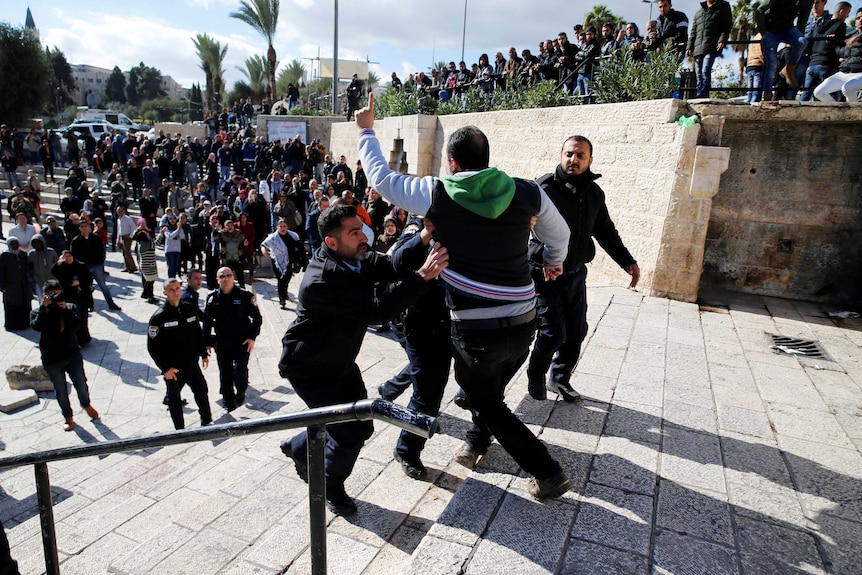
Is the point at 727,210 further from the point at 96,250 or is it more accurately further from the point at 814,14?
the point at 96,250

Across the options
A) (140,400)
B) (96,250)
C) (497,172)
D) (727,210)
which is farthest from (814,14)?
Answer: (96,250)

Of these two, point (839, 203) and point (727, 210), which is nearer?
point (839, 203)

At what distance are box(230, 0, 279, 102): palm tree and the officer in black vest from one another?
30.9 metres

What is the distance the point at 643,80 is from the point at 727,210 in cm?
211

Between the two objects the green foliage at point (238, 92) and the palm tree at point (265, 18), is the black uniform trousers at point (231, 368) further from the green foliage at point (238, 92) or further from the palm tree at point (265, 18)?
the green foliage at point (238, 92)

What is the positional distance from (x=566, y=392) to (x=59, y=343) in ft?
18.5

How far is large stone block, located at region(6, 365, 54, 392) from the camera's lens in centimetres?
729

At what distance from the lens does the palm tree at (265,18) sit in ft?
102

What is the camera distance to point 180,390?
5.99 m

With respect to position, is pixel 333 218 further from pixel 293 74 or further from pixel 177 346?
pixel 293 74

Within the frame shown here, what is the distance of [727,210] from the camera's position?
7.42 meters

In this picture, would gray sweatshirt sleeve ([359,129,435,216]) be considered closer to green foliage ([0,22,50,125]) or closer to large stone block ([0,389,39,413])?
large stone block ([0,389,39,413])

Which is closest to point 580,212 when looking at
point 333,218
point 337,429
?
point 333,218

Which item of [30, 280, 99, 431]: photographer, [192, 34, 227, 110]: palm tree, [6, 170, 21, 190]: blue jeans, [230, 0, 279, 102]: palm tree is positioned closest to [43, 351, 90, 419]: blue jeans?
[30, 280, 99, 431]: photographer
